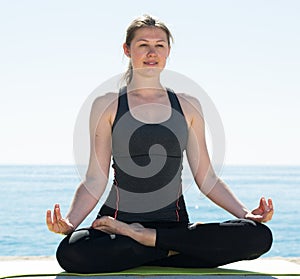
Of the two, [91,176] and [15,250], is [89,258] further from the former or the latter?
[15,250]

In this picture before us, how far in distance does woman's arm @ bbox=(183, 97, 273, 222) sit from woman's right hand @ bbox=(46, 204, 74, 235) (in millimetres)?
679

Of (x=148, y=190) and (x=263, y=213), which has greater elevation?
(x=148, y=190)

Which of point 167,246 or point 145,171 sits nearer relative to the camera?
point 167,246

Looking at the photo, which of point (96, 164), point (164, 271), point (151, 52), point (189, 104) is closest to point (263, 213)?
point (164, 271)

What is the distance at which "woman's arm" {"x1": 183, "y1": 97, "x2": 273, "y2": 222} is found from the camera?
3113mm

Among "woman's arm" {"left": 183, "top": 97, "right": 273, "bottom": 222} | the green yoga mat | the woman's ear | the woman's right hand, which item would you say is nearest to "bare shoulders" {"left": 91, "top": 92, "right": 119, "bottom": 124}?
the woman's ear

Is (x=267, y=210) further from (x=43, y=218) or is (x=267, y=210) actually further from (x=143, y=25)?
(x=43, y=218)

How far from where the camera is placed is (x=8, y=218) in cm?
1598

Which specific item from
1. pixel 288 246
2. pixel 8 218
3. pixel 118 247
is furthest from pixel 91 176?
pixel 8 218

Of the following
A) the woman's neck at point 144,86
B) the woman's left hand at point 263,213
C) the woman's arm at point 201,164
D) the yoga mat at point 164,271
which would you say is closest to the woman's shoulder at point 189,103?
the woman's arm at point 201,164

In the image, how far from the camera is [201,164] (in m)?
3.22

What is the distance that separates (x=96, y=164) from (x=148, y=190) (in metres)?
0.27

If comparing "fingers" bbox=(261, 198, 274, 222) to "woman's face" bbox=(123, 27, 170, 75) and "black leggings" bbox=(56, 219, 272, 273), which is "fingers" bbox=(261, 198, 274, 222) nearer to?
"black leggings" bbox=(56, 219, 272, 273)

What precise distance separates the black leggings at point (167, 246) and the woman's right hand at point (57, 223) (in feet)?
0.12
